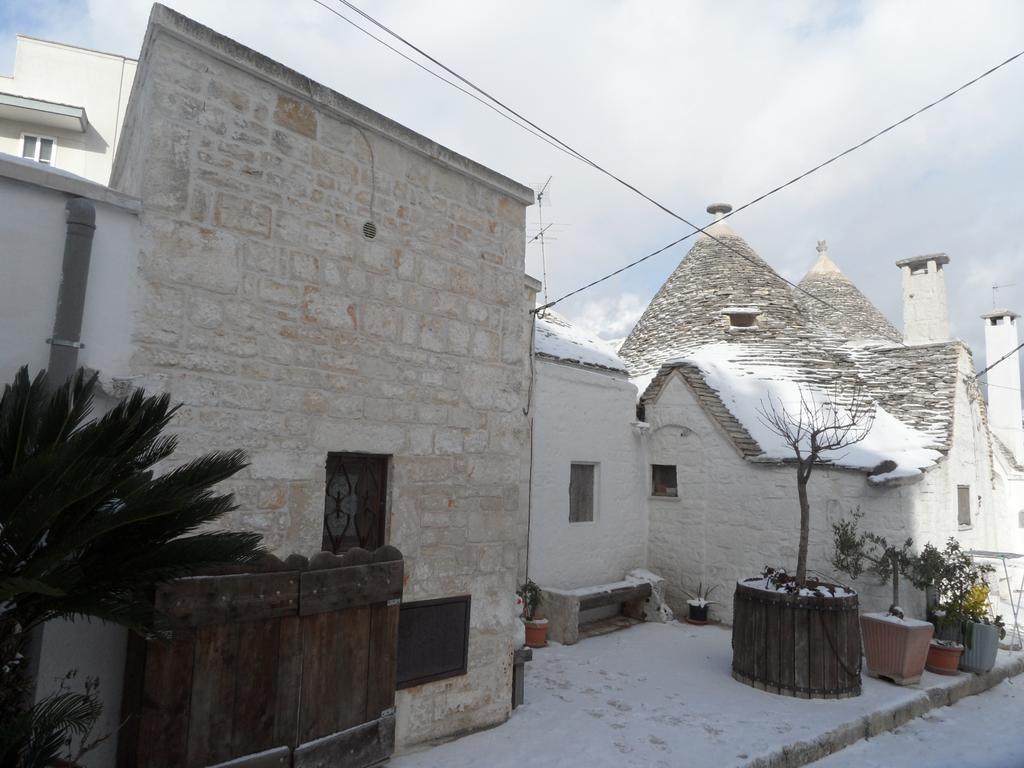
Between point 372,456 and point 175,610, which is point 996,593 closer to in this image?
point 372,456

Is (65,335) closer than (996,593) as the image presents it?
Yes

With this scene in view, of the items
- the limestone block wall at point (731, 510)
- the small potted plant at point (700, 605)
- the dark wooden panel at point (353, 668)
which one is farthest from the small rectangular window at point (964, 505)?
the dark wooden panel at point (353, 668)

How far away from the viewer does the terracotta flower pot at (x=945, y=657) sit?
7.17 m

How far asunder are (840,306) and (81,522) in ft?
55.6

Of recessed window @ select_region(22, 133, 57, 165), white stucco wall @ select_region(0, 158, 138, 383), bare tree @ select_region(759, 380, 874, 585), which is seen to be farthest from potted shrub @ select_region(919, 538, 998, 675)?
recessed window @ select_region(22, 133, 57, 165)

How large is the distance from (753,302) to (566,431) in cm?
569

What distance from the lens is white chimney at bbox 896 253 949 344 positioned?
13.5 m

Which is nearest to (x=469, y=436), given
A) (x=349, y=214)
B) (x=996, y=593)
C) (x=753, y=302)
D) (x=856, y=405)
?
(x=349, y=214)

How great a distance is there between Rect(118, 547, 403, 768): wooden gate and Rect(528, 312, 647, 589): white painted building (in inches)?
160

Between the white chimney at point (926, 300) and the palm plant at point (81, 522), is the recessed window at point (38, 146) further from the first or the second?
the white chimney at point (926, 300)

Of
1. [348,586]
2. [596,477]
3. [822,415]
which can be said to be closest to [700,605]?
[596,477]

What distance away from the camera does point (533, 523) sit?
816cm

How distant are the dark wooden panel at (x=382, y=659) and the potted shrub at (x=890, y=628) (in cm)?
510

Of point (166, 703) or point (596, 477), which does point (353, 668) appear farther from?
point (596, 477)
